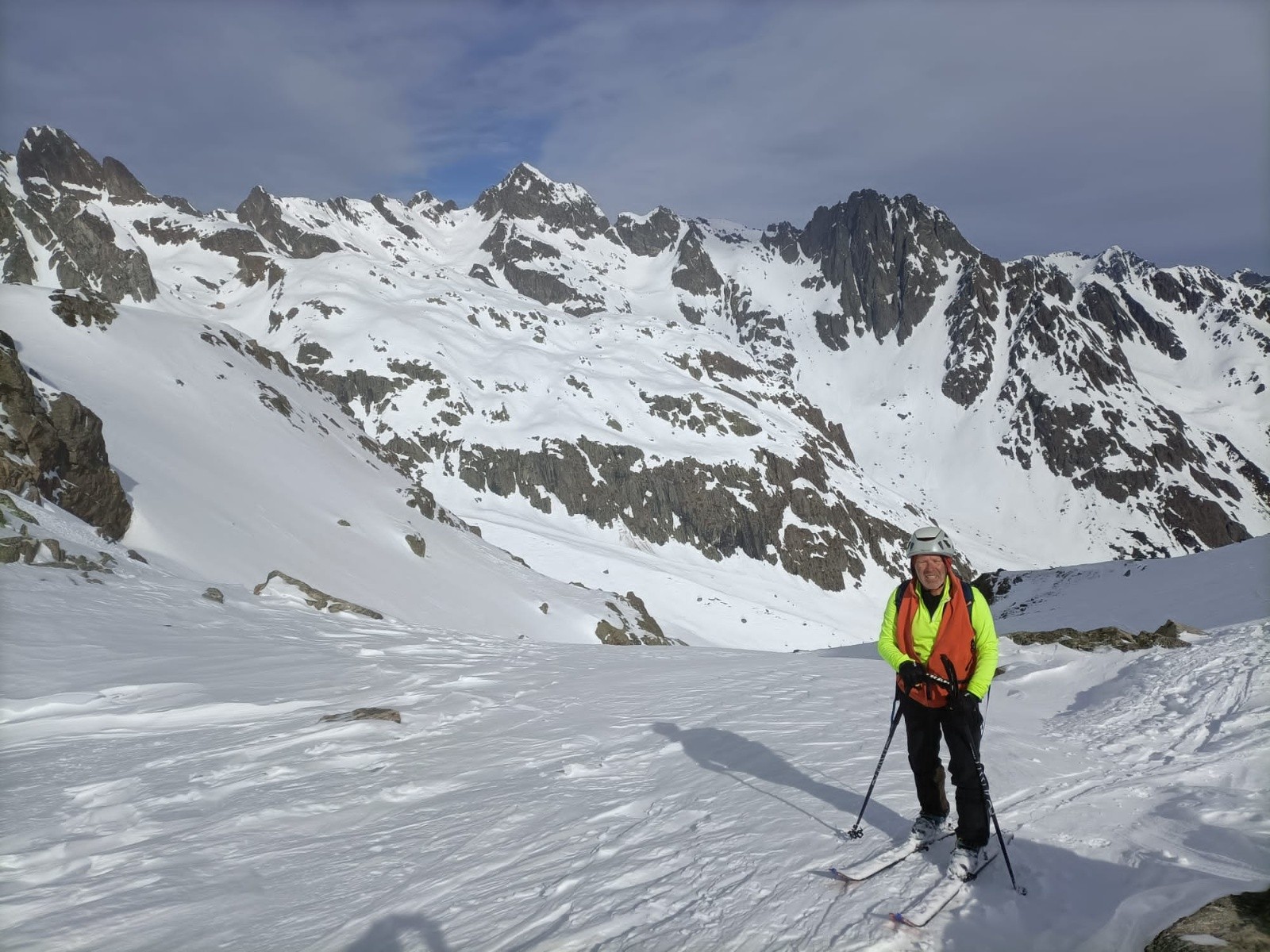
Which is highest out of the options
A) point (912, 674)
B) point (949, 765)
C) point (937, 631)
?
point (937, 631)

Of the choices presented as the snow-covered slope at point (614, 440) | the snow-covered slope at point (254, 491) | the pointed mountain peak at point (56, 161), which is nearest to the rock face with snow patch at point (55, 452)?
the snow-covered slope at point (254, 491)

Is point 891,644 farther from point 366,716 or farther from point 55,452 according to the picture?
point 55,452

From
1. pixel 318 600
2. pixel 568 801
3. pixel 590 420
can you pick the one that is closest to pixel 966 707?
pixel 568 801

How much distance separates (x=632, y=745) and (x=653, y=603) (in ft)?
261

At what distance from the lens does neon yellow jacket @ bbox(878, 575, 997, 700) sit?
18.8ft

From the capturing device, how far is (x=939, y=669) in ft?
19.3

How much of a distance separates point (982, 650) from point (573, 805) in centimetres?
420

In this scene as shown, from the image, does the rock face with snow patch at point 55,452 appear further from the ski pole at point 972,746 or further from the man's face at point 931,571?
the ski pole at point 972,746

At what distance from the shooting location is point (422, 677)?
13.4 m

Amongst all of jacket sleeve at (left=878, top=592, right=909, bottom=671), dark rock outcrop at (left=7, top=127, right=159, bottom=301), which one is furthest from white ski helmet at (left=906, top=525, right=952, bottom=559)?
dark rock outcrop at (left=7, top=127, right=159, bottom=301)

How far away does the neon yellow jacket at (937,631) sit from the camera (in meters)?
5.74

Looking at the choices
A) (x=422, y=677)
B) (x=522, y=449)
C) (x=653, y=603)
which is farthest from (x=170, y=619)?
(x=522, y=449)

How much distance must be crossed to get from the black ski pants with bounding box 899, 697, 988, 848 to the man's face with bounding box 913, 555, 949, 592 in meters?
1.00

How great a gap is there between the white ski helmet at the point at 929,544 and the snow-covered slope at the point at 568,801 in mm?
2372
